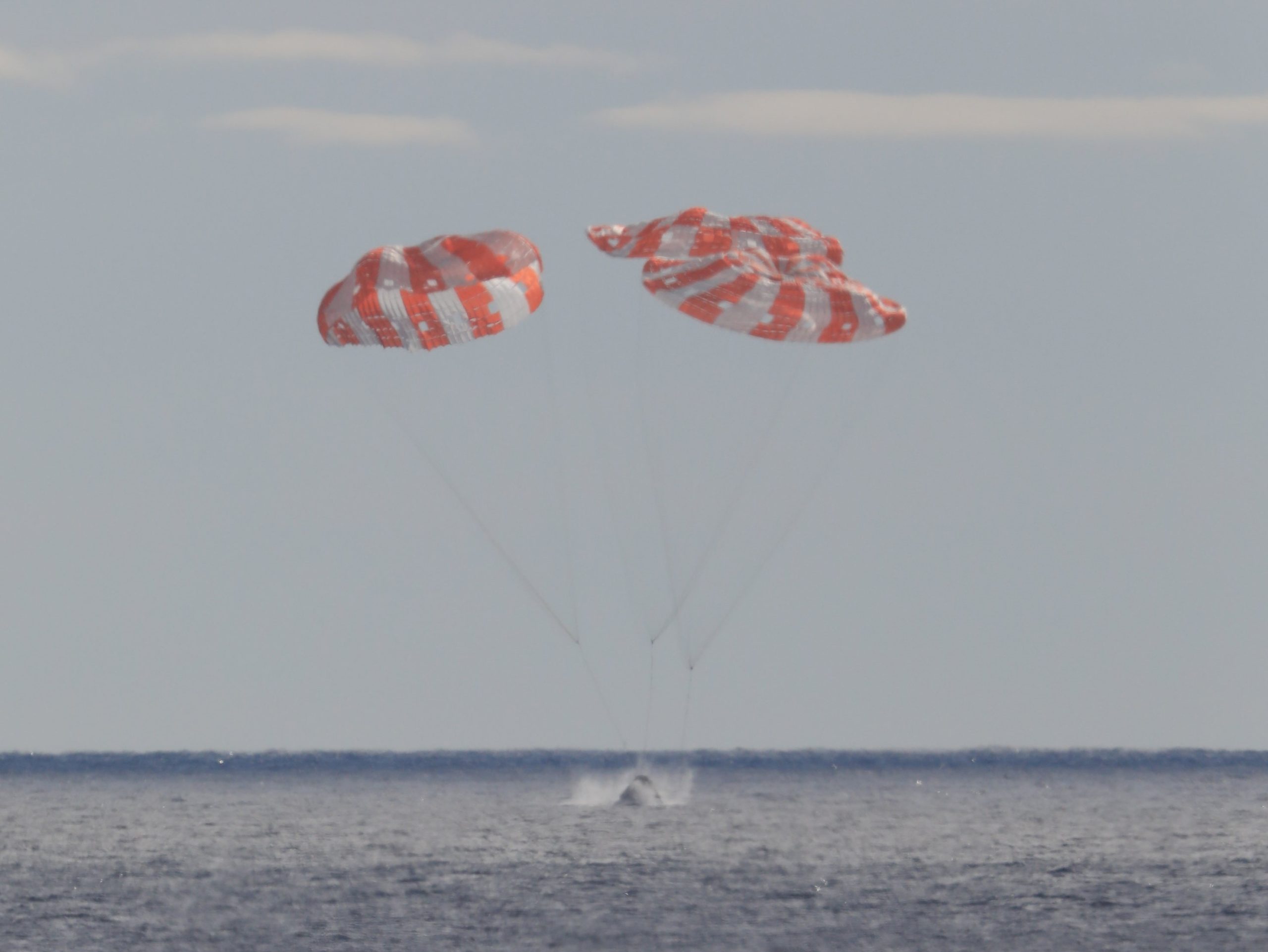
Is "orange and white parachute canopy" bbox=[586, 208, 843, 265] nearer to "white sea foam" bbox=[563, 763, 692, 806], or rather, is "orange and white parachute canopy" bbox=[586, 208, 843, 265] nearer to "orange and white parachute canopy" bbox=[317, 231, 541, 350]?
"orange and white parachute canopy" bbox=[317, 231, 541, 350]

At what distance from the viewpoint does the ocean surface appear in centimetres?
3161

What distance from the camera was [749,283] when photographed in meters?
27.0

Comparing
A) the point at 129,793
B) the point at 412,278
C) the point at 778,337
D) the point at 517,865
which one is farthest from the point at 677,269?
the point at 129,793

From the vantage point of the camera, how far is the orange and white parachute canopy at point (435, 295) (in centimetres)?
2688

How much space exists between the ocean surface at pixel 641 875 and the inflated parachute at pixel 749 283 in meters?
10.2

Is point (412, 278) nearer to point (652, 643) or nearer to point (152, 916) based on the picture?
point (652, 643)

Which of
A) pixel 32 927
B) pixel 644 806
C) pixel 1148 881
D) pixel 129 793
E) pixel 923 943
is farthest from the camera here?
pixel 129 793

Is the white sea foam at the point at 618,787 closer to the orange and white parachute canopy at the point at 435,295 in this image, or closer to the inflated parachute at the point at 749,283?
the inflated parachute at the point at 749,283

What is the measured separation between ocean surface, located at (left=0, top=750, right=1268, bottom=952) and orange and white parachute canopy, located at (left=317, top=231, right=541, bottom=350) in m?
10.0

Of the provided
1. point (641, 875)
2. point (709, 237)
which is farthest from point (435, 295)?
point (641, 875)

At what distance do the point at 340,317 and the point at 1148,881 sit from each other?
75.3 feet

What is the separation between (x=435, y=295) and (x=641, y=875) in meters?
17.0

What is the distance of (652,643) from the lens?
3055cm

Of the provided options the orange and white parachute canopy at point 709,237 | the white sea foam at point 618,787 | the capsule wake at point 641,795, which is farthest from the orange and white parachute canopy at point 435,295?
the capsule wake at point 641,795
